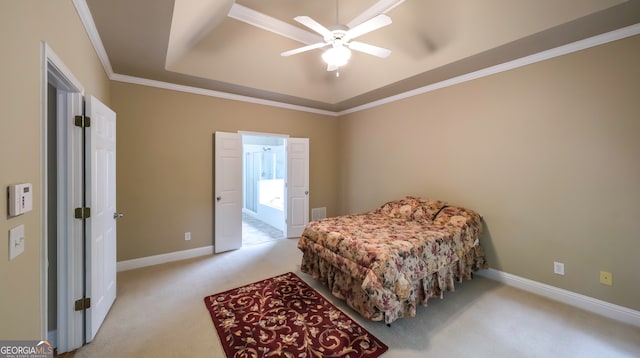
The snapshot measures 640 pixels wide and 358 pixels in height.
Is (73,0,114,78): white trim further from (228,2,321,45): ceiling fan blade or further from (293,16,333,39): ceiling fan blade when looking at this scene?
(293,16,333,39): ceiling fan blade

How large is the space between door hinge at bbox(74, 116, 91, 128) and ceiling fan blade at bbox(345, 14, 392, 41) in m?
2.24

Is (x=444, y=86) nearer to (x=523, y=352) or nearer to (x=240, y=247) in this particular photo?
(x=523, y=352)

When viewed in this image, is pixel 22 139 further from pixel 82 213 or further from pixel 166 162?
pixel 166 162

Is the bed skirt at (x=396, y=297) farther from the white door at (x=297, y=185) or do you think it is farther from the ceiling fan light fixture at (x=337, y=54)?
the ceiling fan light fixture at (x=337, y=54)

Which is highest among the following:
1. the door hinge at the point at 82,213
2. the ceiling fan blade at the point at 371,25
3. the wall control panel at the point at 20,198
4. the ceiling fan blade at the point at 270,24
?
the ceiling fan blade at the point at 270,24

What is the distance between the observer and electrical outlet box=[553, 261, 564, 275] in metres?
2.62

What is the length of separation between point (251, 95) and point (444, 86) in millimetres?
3086

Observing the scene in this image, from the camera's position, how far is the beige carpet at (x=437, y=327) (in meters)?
1.88

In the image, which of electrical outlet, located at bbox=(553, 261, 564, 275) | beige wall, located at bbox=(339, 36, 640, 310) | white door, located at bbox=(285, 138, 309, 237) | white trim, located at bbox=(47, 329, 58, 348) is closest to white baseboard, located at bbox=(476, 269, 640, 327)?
beige wall, located at bbox=(339, 36, 640, 310)

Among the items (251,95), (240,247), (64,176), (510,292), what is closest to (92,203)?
(64,176)

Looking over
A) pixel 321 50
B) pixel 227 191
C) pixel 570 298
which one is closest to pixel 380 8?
pixel 321 50

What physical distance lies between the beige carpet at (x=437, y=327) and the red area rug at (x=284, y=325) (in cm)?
11

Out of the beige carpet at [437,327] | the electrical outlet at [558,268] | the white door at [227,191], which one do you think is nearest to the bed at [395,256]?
the beige carpet at [437,327]

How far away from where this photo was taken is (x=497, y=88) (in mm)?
3045
